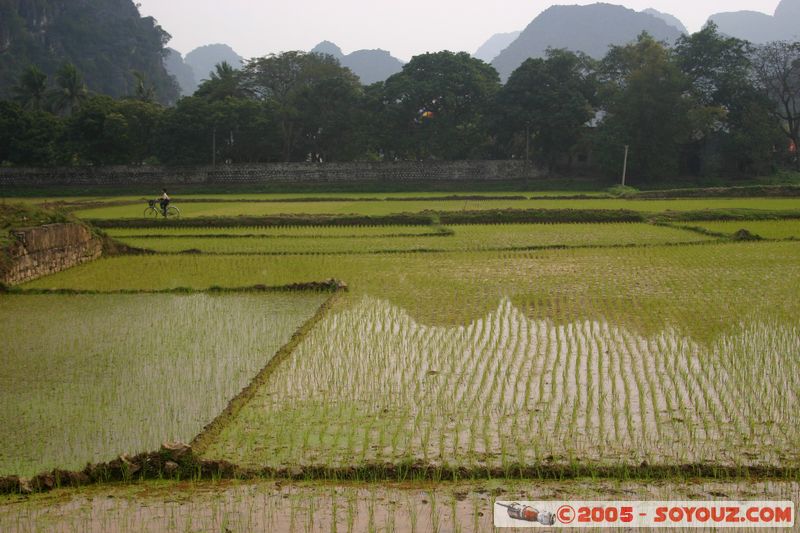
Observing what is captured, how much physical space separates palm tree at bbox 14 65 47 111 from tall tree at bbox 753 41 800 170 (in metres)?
39.3

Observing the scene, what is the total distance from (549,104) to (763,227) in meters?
20.7

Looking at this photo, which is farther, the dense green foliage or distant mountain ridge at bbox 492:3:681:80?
distant mountain ridge at bbox 492:3:681:80

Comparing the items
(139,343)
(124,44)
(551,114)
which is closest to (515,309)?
(139,343)

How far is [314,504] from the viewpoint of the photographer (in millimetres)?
3596

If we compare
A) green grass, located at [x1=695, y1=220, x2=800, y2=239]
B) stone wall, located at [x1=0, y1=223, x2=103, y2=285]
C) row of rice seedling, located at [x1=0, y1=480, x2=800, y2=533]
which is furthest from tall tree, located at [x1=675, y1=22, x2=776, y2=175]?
row of rice seedling, located at [x1=0, y1=480, x2=800, y2=533]

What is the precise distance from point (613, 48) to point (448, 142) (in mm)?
9762

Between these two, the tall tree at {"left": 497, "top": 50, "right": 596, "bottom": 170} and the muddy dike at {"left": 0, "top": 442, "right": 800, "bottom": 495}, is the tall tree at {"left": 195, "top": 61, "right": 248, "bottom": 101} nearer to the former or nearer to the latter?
the tall tree at {"left": 497, "top": 50, "right": 596, "bottom": 170}

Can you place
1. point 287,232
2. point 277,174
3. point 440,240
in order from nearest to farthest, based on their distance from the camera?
point 440,240 < point 287,232 < point 277,174

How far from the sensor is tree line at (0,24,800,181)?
32.7 m

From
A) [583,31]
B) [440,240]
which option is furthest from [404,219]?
[583,31]

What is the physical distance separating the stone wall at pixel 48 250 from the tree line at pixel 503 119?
82.2 feet

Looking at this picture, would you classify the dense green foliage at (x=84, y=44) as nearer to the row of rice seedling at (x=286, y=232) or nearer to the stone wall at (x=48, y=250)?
the row of rice seedling at (x=286, y=232)

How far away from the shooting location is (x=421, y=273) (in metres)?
10.8

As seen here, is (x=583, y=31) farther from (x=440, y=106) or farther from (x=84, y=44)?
(x=440, y=106)
